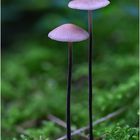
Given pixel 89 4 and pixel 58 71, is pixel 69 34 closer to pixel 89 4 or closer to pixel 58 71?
pixel 89 4

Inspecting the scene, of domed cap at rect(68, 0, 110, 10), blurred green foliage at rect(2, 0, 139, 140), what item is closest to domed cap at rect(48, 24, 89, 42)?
domed cap at rect(68, 0, 110, 10)

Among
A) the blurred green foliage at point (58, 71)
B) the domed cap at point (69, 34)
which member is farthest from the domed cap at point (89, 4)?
the blurred green foliage at point (58, 71)

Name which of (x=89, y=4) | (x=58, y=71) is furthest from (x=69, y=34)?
(x=58, y=71)

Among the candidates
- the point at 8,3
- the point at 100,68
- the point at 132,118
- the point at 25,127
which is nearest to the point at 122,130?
the point at 132,118

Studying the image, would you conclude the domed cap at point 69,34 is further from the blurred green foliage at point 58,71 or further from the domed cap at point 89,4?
the blurred green foliage at point 58,71

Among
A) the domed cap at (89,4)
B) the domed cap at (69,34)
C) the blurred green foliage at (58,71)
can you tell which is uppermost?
the domed cap at (89,4)

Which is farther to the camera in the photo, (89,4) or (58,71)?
(58,71)

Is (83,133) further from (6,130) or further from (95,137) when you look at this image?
(6,130)
